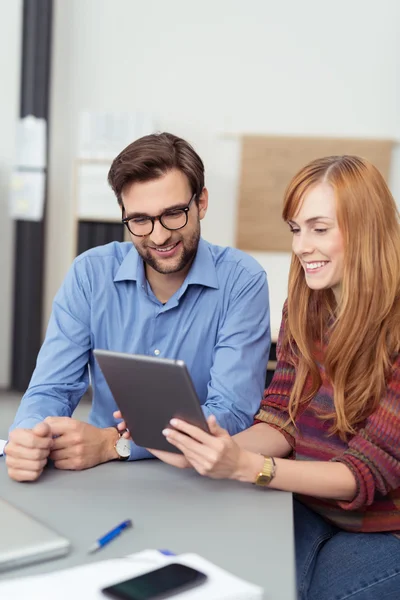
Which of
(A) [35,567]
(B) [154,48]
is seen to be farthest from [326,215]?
(B) [154,48]

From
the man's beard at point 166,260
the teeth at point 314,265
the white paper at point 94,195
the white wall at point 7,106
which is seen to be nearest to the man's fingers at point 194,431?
the teeth at point 314,265

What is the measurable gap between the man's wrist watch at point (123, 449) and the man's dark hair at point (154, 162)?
2.17ft

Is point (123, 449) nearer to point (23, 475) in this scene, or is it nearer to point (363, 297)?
point (23, 475)

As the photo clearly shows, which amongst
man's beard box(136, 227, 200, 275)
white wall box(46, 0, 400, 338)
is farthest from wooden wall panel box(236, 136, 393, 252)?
man's beard box(136, 227, 200, 275)

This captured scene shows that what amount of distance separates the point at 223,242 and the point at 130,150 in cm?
287

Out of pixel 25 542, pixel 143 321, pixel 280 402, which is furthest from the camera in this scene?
pixel 143 321

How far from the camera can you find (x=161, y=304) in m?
1.98

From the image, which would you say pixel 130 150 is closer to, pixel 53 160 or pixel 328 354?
pixel 328 354

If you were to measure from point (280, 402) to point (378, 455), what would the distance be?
1.00ft

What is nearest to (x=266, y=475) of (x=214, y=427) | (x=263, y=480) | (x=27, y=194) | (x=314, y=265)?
(x=263, y=480)

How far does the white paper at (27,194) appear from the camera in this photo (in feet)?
15.6

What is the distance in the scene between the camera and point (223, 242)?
4.75 meters

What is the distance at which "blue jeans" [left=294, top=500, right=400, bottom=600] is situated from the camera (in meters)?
1.40

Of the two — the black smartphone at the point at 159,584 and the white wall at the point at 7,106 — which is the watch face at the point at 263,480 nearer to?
the black smartphone at the point at 159,584
